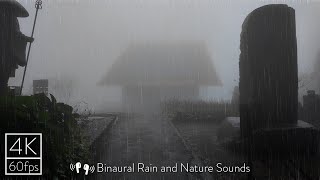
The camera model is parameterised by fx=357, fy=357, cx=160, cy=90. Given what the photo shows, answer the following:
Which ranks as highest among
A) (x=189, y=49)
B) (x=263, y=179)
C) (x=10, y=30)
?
(x=189, y=49)

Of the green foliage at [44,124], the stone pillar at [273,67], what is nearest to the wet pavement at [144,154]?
the green foliage at [44,124]

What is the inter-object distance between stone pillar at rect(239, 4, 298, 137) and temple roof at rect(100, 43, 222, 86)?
2401 cm

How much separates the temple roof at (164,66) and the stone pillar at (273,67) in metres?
24.0

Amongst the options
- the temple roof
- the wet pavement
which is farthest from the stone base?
the temple roof

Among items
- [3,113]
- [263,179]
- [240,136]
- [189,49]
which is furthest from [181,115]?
[189,49]

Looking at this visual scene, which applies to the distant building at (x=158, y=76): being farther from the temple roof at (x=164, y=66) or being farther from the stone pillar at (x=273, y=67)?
the stone pillar at (x=273, y=67)

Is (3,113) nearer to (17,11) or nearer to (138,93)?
(17,11)

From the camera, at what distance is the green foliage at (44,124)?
4.58 meters

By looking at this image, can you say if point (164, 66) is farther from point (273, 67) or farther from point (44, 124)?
point (44, 124)

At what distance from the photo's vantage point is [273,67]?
8.55m

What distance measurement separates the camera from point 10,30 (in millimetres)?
8234

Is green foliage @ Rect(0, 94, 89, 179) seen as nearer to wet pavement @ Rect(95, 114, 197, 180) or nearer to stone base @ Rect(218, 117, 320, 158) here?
wet pavement @ Rect(95, 114, 197, 180)

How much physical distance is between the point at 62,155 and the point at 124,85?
92.8 ft

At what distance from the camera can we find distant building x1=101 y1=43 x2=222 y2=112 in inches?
1293
